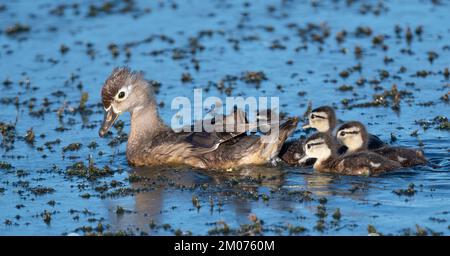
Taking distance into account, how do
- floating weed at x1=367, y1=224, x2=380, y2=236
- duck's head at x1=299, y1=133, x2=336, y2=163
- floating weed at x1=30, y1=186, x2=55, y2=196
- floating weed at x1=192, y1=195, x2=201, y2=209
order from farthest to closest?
duck's head at x1=299, y1=133, x2=336, y2=163
floating weed at x1=30, y1=186, x2=55, y2=196
floating weed at x1=192, y1=195, x2=201, y2=209
floating weed at x1=367, y1=224, x2=380, y2=236

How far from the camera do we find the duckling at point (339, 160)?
1206cm

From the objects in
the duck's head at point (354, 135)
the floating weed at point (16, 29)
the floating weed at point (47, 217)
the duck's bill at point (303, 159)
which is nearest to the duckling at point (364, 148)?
the duck's head at point (354, 135)

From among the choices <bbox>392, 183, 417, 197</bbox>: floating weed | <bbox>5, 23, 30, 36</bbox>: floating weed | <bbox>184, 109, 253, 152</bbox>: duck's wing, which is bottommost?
<bbox>392, 183, 417, 197</bbox>: floating weed

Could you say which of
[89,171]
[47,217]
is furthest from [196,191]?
[47,217]

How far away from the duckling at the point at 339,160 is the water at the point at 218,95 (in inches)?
6.0

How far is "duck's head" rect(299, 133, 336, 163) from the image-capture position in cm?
1259

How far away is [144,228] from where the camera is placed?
10.4 m

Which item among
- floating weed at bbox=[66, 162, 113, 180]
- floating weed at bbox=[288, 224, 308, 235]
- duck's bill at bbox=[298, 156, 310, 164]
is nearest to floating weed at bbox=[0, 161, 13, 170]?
floating weed at bbox=[66, 162, 113, 180]

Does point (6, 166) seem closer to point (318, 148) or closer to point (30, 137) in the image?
point (30, 137)

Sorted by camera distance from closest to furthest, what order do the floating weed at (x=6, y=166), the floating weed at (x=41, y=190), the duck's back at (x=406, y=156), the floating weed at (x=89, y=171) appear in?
the floating weed at (x=41, y=190) → the duck's back at (x=406, y=156) → the floating weed at (x=89, y=171) → the floating weed at (x=6, y=166)

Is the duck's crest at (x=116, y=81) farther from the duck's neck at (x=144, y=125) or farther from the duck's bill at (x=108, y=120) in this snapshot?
the duck's neck at (x=144, y=125)

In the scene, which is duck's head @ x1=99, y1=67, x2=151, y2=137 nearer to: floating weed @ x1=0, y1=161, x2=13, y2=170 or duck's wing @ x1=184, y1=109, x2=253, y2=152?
duck's wing @ x1=184, y1=109, x2=253, y2=152

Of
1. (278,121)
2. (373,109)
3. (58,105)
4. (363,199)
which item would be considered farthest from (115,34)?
(363,199)
